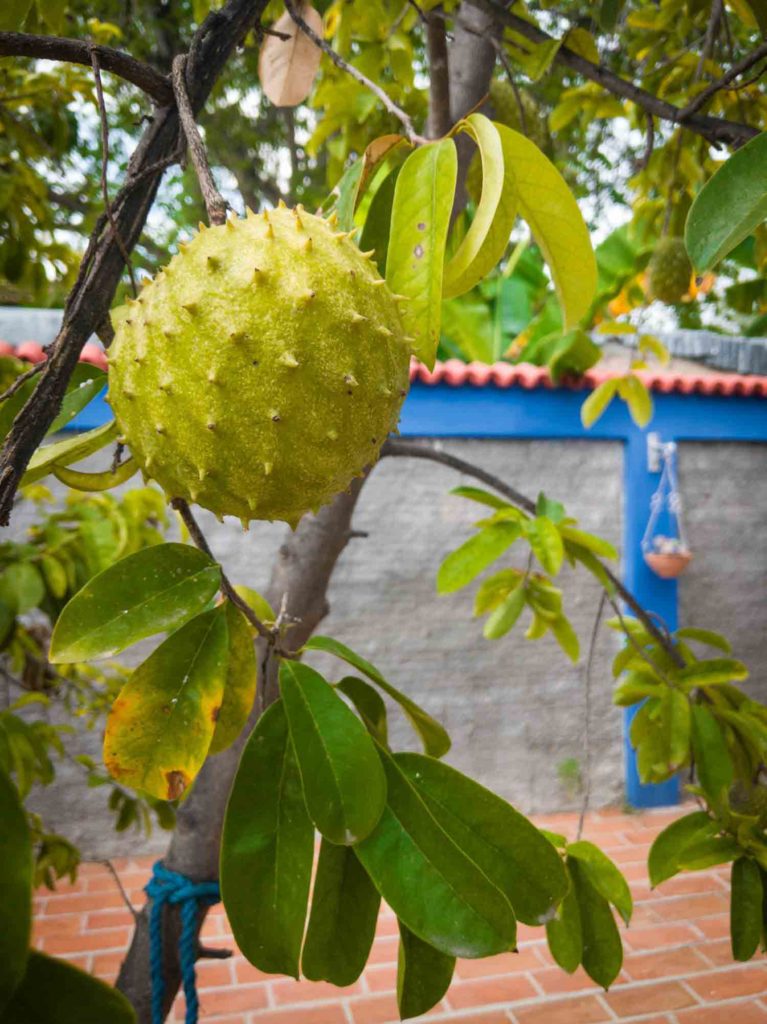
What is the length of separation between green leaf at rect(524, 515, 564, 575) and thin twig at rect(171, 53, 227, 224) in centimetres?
85

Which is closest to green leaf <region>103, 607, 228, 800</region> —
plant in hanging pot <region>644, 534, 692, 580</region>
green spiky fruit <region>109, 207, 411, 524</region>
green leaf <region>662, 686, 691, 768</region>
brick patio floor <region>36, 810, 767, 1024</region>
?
green spiky fruit <region>109, 207, 411, 524</region>

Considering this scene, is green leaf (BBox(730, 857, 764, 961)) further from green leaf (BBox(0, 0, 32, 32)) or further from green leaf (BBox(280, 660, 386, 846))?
green leaf (BBox(0, 0, 32, 32))

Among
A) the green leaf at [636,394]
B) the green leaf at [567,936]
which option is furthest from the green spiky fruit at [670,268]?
the green leaf at [567,936]

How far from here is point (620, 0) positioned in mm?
1429

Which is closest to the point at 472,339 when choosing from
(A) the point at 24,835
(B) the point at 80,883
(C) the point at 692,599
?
(C) the point at 692,599

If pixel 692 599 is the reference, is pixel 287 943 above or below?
above

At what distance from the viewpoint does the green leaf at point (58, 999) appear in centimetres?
35

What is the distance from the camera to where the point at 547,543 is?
1283 mm

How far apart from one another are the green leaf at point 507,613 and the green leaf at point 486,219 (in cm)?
108

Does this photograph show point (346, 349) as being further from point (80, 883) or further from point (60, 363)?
point (80, 883)

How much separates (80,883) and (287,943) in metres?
3.22

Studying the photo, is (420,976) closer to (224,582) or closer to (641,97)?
(224,582)

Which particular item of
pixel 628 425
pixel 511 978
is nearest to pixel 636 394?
pixel 511 978

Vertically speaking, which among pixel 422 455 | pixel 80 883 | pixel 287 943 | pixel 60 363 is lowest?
pixel 80 883
